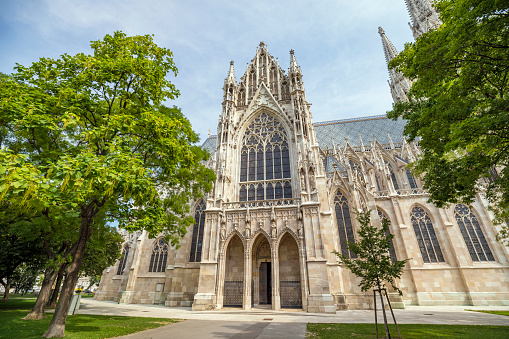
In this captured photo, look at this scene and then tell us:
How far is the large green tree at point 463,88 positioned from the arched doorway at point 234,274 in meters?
14.3

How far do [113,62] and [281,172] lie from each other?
16079mm

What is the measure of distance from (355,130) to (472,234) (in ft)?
67.4

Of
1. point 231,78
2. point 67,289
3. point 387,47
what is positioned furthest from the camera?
point 387,47

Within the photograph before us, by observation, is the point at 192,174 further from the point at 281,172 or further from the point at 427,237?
the point at 427,237

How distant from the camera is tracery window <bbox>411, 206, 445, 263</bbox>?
2248cm

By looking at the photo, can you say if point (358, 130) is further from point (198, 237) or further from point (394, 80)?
point (198, 237)

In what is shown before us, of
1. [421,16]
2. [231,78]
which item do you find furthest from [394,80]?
[231,78]

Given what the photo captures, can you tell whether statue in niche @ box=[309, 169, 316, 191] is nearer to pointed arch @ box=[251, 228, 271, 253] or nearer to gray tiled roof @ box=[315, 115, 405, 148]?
pointed arch @ box=[251, 228, 271, 253]

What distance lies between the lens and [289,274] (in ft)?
59.5

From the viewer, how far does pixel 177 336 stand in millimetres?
7348

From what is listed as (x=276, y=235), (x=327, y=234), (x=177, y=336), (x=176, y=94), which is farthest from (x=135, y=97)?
(x=327, y=234)

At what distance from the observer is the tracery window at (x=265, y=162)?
69.5ft

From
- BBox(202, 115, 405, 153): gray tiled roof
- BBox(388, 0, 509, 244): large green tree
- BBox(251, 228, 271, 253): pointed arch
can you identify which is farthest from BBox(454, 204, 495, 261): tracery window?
BBox(251, 228, 271, 253): pointed arch

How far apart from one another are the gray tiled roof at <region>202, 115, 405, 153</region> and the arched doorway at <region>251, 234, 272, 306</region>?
62.4 ft
